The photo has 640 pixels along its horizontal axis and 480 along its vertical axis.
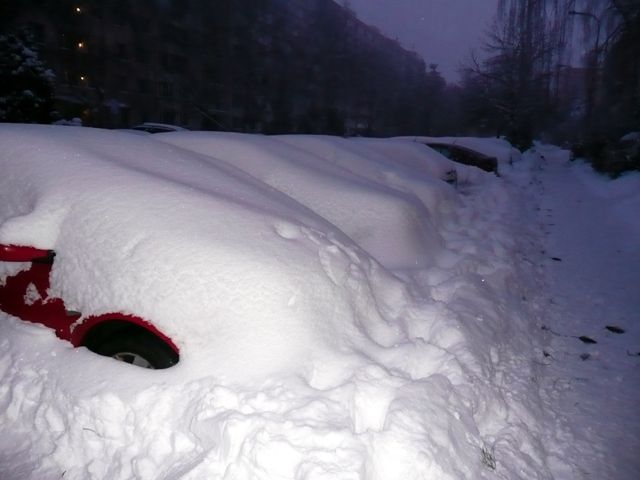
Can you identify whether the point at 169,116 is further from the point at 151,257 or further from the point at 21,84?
the point at 151,257

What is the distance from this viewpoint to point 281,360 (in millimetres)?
1896

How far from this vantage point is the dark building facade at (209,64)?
2342 cm

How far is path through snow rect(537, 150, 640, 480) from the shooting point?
7.55 ft

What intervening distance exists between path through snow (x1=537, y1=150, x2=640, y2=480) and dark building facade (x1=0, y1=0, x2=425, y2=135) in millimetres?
22886

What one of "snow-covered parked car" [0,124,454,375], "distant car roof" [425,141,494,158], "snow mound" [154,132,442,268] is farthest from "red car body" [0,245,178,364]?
"distant car roof" [425,141,494,158]

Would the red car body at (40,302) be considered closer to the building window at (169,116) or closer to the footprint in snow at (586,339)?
the footprint in snow at (586,339)

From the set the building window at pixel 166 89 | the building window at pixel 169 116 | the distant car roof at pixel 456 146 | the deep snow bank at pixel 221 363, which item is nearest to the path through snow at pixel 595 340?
the deep snow bank at pixel 221 363

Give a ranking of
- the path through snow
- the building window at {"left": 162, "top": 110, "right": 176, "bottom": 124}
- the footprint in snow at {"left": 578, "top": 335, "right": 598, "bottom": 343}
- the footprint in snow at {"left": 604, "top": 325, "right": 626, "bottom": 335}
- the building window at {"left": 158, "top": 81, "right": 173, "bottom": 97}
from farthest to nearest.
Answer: the building window at {"left": 162, "top": 110, "right": 176, "bottom": 124}
the building window at {"left": 158, "top": 81, "right": 173, "bottom": 97}
the footprint in snow at {"left": 604, "top": 325, "right": 626, "bottom": 335}
the footprint in snow at {"left": 578, "top": 335, "right": 598, "bottom": 343}
the path through snow

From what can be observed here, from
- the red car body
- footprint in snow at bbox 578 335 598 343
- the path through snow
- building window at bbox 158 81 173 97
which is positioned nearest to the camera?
the red car body

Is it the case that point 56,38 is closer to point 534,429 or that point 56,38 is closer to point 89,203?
point 89,203

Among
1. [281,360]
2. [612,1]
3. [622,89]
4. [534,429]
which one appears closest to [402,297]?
[534,429]

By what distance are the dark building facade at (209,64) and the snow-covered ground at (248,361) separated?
22019 mm

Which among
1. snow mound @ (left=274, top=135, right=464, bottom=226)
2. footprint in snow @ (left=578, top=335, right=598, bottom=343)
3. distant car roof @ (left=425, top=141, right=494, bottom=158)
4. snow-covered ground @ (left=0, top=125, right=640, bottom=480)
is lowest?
footprint in snow @ (left=578, top=335, right=598, bottom=343)

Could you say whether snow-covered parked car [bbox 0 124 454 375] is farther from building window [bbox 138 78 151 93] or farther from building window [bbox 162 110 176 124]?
building window [bbox 162 110 176 124]
